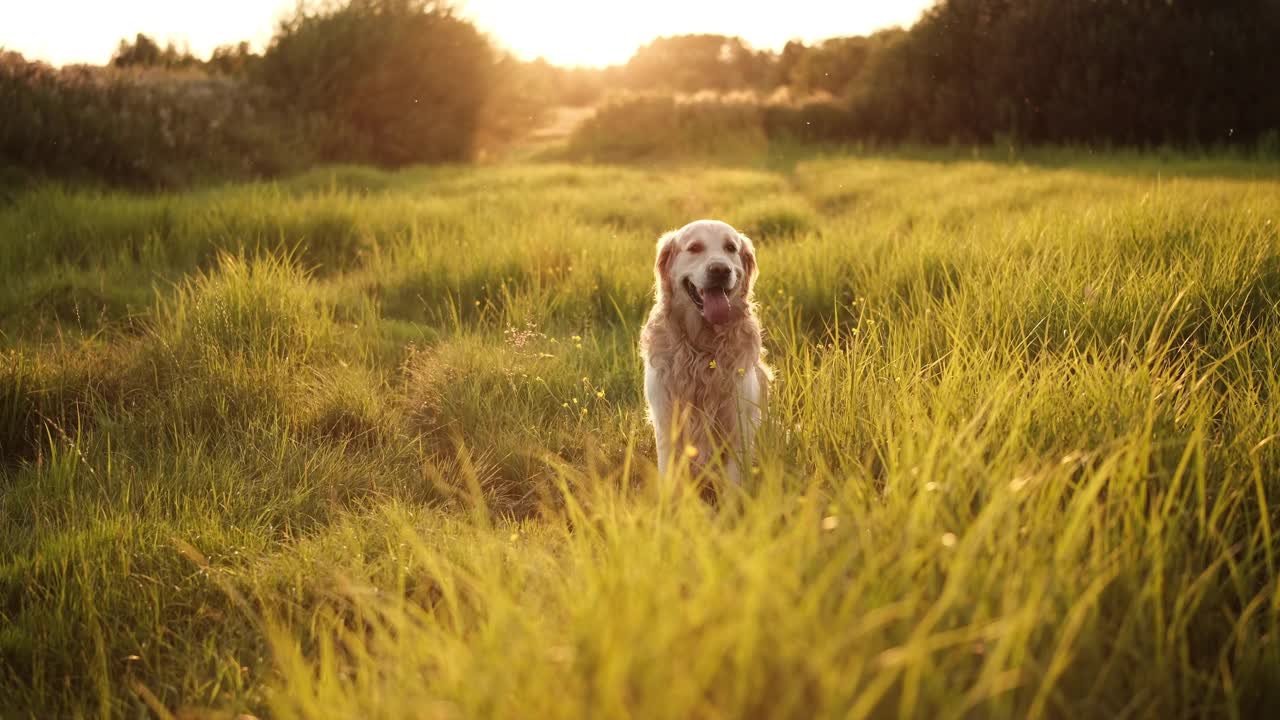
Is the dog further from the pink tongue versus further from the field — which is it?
the field

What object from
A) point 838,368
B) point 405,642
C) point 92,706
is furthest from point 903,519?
point 92,706

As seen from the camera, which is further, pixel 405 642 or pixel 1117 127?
pixel 1117 127

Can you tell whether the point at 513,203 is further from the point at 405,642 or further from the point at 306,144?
the point at 405,642

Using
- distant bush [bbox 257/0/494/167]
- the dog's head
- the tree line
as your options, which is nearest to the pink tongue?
the dog's head

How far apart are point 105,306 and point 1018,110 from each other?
2188 cm

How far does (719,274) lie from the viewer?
338 centimetres

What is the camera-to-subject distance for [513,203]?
965cm

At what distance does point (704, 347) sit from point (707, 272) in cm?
36

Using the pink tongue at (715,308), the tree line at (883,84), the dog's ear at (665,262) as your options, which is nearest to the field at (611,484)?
the pink tongue at (715,308)

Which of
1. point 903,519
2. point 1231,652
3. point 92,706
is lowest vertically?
point 92,706

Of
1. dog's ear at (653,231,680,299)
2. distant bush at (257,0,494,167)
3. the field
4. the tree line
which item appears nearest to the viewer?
the field

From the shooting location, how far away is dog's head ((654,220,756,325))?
3.40 metres

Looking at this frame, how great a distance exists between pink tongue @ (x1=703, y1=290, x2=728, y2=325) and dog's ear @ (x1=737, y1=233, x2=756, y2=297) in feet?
1.09

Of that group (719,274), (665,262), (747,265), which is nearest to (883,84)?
(747,265)
